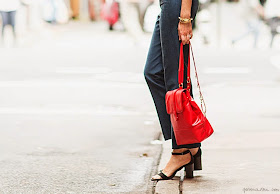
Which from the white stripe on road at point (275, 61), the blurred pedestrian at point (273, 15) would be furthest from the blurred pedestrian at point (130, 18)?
the white stripe on road at point (275, 61)

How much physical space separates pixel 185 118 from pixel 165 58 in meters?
0.44

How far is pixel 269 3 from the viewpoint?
52.3 ft

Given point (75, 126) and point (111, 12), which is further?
point (111, 12)

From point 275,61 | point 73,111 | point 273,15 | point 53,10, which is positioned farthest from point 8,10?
point 73,111

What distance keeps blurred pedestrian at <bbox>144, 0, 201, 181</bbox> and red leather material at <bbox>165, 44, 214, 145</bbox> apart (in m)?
0.17

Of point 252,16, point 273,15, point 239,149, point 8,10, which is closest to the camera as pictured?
point 239,149

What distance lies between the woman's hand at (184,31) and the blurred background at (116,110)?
0.94 meters

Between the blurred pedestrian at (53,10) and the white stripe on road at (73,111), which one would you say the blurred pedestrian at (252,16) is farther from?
the white stripe on road at (73,111)

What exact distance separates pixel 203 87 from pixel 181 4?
214 inches

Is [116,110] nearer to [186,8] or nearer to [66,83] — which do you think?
[66,83]

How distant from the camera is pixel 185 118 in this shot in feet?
13.8

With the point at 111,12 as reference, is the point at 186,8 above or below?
above

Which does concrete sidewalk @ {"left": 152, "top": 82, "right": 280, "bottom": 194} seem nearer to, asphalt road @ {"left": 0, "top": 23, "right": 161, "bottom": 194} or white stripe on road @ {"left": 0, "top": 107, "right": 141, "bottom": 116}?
asphalt road @ {"left": 0, "top": 23, "right": 161, "bottom": 194}

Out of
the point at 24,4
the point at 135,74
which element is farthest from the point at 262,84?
the point at 24,4
